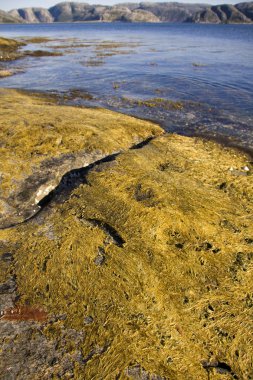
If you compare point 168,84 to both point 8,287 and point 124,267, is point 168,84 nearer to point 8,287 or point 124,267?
point 124,267

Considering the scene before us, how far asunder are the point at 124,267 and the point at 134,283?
43 cm

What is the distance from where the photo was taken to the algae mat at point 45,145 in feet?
28.7

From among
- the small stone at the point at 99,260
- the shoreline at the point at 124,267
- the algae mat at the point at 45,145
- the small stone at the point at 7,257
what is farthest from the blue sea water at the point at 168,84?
the small stone at the point at 7,257

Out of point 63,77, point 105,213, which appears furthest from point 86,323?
point 63,77

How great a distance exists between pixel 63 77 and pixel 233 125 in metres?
20.9

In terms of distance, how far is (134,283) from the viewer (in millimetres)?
5648

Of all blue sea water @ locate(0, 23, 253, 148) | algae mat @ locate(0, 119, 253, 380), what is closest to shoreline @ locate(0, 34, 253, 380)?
algae mat @ locate(0, 119, 253, 380)

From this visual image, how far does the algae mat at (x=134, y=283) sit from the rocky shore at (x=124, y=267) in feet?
0.07

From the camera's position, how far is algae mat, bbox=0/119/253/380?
454 cm

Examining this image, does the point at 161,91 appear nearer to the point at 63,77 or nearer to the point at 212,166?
the point at 63,77

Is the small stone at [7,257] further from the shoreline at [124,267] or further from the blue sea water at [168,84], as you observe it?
the blue sea water at [168,84]

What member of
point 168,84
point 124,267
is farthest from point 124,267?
point 168,84

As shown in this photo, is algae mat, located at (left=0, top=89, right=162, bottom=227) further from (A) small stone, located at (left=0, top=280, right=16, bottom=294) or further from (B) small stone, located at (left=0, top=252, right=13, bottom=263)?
(A) small stone, located at (left=0, top=280, right=16, bottom=294)

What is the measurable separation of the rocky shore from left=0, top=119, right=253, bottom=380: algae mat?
0.07ft
